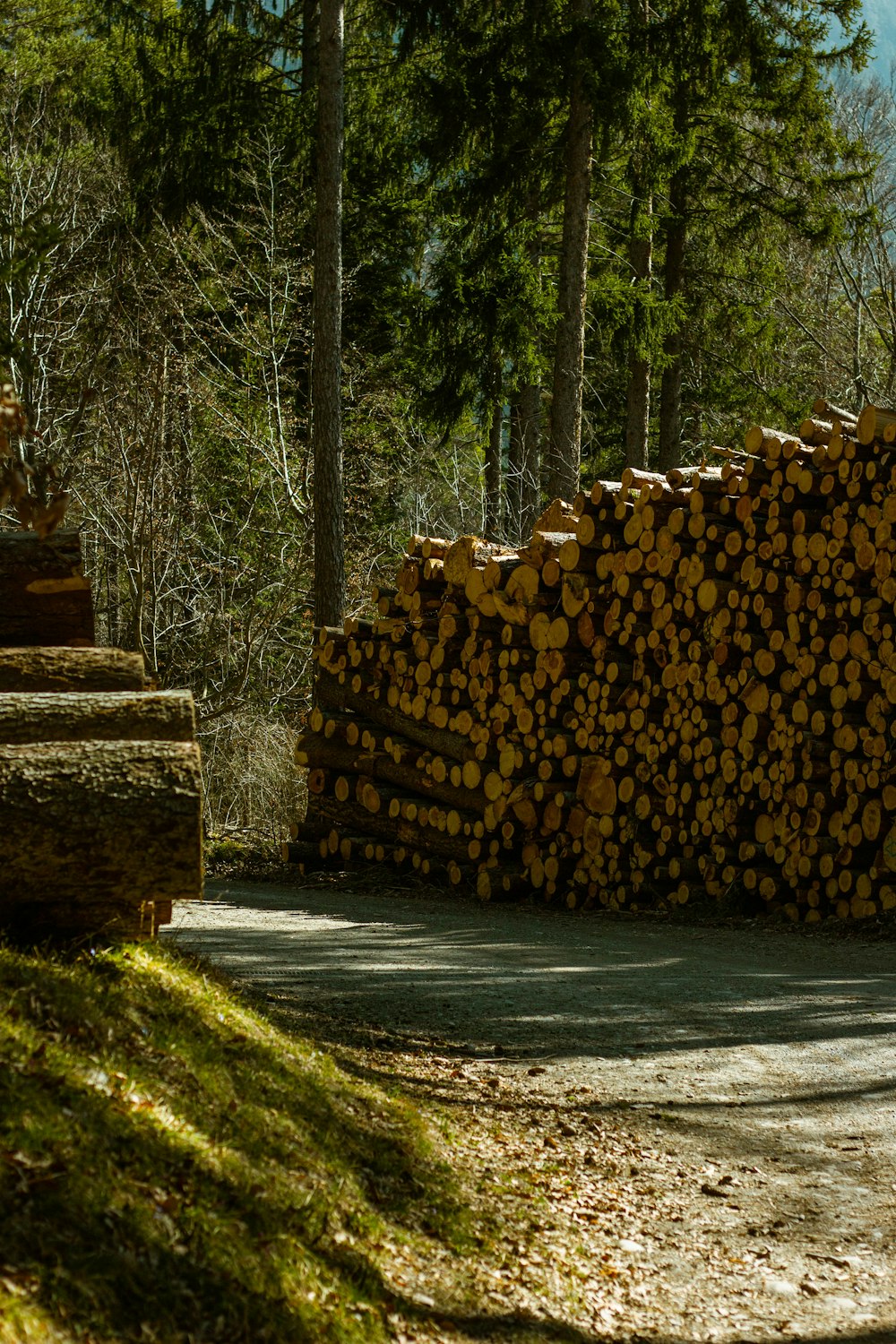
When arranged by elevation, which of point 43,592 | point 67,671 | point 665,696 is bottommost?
point 665,696

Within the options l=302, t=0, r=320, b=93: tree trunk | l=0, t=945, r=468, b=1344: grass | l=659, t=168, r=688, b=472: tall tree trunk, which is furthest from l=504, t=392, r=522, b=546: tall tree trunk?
l=0, t=945, r=468, b=1344: grass

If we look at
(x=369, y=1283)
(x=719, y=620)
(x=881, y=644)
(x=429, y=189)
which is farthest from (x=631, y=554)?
(x=429, y=189)

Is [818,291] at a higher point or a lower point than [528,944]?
higher

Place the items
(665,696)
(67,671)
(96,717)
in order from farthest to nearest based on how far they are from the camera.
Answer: (665,696) → (67,671) → (96,717)

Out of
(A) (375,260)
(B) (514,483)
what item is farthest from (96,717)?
(B) (514,483)

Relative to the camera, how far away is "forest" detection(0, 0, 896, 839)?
16.0 metres

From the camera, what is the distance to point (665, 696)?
9914mm

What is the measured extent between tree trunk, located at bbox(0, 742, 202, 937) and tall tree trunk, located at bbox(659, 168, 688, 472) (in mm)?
17759

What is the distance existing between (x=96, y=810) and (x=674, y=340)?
753 inches

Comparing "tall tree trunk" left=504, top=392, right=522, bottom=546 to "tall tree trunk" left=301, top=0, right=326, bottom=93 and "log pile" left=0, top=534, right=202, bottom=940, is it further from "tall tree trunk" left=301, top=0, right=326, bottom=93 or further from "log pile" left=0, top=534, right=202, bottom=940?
"log pile" left=0, top=534, right=202, bottom=940

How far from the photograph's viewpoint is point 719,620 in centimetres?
945

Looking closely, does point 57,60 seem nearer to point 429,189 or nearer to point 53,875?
point 429,189

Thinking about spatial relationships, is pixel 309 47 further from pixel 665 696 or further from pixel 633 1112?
pixel 633 1112

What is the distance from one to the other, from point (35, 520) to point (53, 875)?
1.22 m
